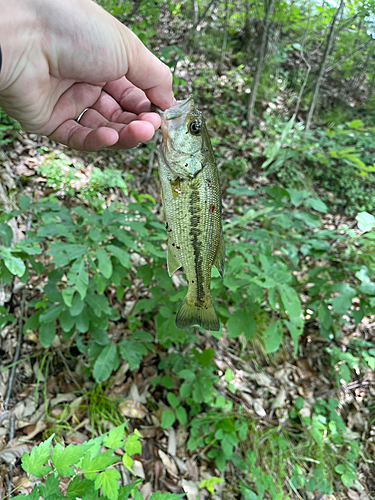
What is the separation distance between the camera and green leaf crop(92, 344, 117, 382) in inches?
95.2

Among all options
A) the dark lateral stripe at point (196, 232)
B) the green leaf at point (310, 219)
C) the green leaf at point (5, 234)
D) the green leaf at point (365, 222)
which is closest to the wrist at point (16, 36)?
the green leaf at point (5, 234)

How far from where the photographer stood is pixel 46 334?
231 cm

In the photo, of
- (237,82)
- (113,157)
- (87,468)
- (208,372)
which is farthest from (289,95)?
(87,468)

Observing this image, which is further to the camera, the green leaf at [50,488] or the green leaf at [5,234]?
the green leaf at [5,234]

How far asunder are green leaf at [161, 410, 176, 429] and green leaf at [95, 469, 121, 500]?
1.39 m

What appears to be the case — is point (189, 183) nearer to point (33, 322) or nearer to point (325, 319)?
point (33, 322)

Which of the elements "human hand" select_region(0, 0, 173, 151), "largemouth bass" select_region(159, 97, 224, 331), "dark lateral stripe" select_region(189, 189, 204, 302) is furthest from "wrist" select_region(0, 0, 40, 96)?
"dark lateral stripe" select_region(189, 189, 204, 302)

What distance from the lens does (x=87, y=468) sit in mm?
1370

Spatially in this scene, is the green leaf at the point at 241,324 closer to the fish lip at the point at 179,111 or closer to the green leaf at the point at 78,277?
the green leaf at the point at 78,277

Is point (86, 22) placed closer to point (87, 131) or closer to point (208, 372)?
point (87, 131)

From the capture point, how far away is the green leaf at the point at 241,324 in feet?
7.83

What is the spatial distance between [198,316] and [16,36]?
1.60 m

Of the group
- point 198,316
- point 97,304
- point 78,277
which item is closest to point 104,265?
point 78,277

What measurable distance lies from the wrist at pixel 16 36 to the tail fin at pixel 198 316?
1.43 metres
